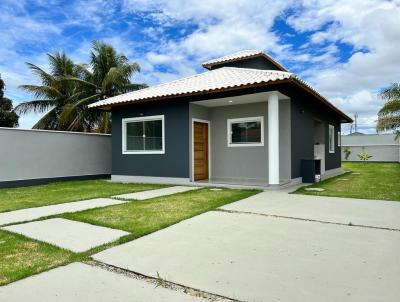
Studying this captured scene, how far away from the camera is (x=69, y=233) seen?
15.2 ft

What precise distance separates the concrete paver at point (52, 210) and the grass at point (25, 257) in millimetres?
1380

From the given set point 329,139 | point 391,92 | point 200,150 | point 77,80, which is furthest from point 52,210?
point 77,80

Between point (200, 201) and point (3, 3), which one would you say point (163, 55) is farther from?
point (200, 201)

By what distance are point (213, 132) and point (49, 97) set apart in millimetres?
14347

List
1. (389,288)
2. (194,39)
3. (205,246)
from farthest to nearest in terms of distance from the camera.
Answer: (194,39)
(205,246)
(389,288)

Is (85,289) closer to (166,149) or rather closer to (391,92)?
(166,149)

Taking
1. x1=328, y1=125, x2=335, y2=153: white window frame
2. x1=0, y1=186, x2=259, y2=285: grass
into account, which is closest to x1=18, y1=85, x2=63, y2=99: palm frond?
x1=0, y1=186, x2=259, y2=285: grass

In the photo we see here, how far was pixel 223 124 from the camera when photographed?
1185cm

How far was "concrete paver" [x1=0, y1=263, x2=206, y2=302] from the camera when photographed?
104 inches

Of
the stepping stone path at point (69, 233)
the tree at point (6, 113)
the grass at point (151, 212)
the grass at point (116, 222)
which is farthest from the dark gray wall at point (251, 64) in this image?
the tree at point (6, 113)

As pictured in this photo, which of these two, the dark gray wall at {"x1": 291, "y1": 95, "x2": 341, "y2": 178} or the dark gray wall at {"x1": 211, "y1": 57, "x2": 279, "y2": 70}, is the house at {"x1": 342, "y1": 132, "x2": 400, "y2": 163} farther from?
the dark gray wall at {"x1": 211, "y1": 57, "x2": 279, "y2": 70}

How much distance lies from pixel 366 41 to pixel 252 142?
30.9 ft

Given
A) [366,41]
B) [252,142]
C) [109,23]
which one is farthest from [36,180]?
[366,41]

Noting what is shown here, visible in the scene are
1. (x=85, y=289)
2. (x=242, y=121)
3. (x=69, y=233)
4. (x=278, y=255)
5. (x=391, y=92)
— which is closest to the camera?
(x=85, y=289)
